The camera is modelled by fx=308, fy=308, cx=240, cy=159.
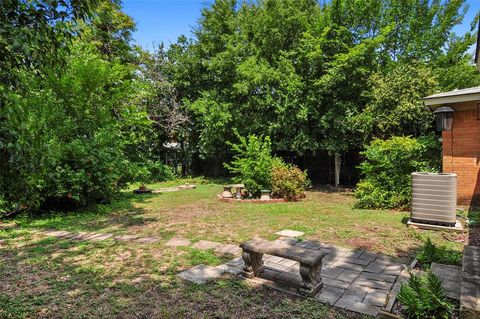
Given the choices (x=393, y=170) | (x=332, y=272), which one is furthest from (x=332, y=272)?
(x=393, y=170)

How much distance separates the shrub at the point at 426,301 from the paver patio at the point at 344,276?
32 cm

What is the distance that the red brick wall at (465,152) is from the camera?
8.42 meters

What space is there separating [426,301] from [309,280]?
3.65 feet

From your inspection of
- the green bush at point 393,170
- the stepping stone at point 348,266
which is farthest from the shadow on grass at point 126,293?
the green bush at point 393,170

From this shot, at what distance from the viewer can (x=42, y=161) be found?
2107 mm

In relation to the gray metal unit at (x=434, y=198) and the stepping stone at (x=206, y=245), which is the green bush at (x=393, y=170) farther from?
the stepping stone at (x=206, y=245)

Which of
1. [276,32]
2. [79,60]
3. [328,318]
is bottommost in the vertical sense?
[328,318]

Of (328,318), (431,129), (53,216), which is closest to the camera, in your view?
(328,318)

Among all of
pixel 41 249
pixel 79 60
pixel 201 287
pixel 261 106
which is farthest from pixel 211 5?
pixel 201 287

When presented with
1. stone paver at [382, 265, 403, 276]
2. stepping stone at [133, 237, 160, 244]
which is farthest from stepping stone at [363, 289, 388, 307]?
stepping stone at [133, 237, 160, 244]

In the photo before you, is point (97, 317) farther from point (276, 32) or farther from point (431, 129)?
point (276, 32)

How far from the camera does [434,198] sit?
6.19 meters

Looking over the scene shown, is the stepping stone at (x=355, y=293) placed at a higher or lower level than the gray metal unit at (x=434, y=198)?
lower

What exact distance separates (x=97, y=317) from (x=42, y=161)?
1.76 m
